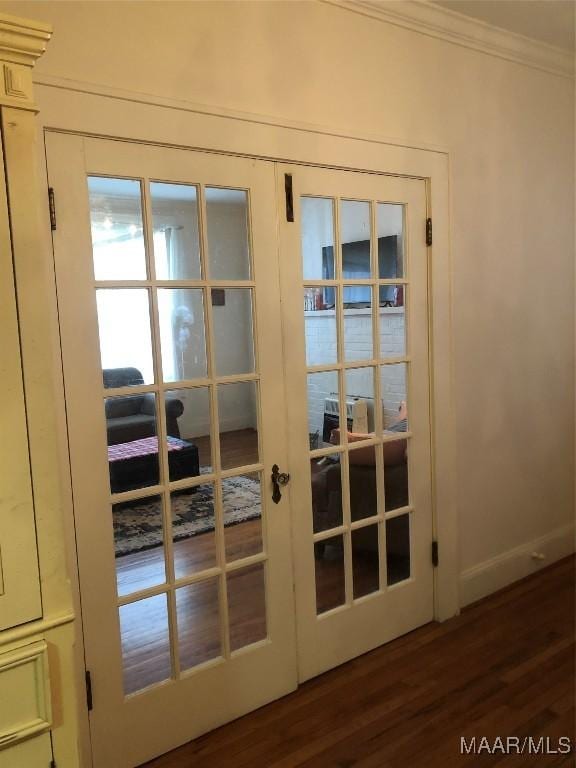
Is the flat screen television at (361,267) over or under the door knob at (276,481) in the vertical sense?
over

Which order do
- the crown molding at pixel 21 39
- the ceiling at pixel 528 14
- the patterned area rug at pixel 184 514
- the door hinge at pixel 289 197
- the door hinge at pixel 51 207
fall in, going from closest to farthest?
the crown molding at pixel 21 39
the door hinge at pixel 51 207
the patterned area rug at pixel 184 514
the door hinge at pixel 289 197
the ceiling at pixel 528 14

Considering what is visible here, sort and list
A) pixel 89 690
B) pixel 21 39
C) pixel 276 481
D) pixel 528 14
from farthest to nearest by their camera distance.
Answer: pixel 528 14 < pixel 276 481 < pixel 89 690 < pixel 21 39

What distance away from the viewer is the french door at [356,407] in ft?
8.32

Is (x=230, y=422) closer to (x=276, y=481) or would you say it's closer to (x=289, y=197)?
(x=276, y=481)

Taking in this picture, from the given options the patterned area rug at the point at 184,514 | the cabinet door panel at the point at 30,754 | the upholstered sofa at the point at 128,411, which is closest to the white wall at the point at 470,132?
the upholstered sofa at the point at 128,411

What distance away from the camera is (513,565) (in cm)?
344

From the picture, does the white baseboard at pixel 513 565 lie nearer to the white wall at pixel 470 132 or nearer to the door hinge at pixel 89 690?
the white wall at pixel 470 132

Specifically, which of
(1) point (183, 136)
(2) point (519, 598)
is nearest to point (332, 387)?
(1) point (183, 136)

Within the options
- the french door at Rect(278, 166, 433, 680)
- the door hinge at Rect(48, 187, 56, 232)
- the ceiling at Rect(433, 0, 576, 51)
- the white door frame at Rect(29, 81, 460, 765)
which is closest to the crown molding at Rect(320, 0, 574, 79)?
the ceiling at Rect(433, 0, 576, 51)

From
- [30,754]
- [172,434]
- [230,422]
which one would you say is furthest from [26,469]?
[230,422]

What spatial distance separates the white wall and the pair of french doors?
0.25m

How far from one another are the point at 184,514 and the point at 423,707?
1.14m

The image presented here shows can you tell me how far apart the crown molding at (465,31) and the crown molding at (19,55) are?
1613 mm

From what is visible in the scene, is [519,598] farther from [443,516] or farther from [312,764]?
[312,764]
